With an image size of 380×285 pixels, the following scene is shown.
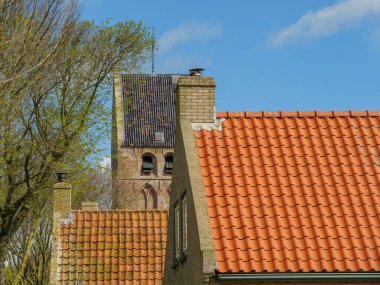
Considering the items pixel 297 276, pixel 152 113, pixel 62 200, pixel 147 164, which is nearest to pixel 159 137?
pixel 152 113

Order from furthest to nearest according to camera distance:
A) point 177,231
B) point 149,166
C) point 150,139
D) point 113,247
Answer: point 149,166 < point 150,139 < point 113,247 < point 177,231

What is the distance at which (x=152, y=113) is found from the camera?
91812 mm

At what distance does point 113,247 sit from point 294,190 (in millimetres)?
10521

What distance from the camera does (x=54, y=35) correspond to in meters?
25.5

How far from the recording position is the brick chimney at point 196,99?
55.8 ft

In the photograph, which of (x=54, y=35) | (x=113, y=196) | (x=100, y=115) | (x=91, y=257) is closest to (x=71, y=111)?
(x=100, y=115)

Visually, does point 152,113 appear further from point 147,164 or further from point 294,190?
point 294,190

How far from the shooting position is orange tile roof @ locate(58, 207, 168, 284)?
79.2 ft

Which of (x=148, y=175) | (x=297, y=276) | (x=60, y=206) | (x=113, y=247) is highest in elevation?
(x=148, y=175)

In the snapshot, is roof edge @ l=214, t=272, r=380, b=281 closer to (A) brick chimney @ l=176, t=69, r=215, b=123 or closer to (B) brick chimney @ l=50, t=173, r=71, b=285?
(A) brick chimney @ l=176, t=69, r=215, b=123

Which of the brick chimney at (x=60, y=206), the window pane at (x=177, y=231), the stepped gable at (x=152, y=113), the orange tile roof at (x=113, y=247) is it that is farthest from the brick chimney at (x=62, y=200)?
the stepped gable at (x=152, y=113)

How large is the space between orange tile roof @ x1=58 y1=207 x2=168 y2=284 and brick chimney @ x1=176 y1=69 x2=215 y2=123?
7.98 meters

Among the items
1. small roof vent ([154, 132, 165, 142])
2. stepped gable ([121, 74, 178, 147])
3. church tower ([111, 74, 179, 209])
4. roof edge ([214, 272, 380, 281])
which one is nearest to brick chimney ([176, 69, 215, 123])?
roof edge ([214, 272, 380, 281])

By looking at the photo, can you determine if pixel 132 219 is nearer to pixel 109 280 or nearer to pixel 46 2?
pixel 109 280
